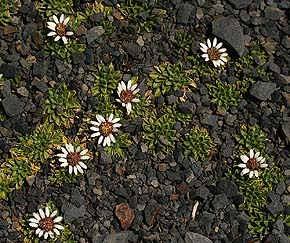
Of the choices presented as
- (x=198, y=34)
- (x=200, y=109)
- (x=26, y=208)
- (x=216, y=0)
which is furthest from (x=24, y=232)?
(x=216, y=0)

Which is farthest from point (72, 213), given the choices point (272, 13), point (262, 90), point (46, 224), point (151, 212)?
point (272, 13)

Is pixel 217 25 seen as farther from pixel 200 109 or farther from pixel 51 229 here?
pixel 51 229

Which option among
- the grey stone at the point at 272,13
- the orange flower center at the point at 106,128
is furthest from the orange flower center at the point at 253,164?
the grey stone at the point at 272,13

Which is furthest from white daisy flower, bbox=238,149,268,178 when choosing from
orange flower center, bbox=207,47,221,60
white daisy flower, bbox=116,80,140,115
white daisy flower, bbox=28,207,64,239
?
white daisy flower, bbox=28,207,64,239

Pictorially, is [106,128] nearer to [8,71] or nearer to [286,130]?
[8,71]

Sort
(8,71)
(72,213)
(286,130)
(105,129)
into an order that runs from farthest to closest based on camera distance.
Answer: (286,130) < (8,71) < (105,129) < (72,213)

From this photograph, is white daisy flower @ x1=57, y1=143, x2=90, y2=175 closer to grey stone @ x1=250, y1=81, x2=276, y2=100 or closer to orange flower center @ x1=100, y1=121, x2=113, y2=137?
orange flower center @ x1=100, y1=121, x2=113, y2=137

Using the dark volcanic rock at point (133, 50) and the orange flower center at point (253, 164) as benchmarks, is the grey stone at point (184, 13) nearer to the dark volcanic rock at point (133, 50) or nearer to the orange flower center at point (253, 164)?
the dark volcanic rock at point (133, 50)
